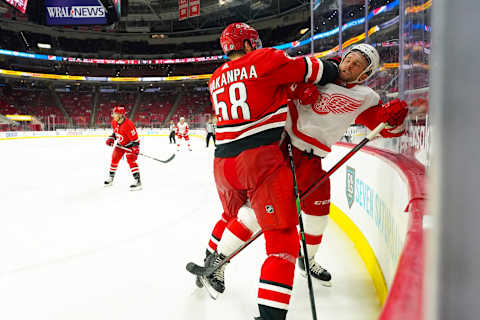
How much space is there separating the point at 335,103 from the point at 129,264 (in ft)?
5.62

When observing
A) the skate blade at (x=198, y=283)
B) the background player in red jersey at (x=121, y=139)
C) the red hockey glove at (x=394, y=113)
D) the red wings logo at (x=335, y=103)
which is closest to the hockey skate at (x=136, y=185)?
the background player in red jersey at (x=121, y=139)

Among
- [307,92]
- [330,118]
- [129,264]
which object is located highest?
[307,92]

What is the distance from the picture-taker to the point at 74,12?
700 cm

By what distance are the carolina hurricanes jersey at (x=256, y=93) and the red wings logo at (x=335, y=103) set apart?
183 millimetres

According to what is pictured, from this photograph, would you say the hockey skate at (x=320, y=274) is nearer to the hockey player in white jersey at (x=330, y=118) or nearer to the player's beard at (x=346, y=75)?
the hockey player in white jersey at (x=330, y=118)

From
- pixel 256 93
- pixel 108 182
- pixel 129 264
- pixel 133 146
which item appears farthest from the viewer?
pixel 133 146

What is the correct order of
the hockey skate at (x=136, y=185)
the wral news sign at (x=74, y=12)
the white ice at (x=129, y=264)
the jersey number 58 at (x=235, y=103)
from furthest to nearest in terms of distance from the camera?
the wral news sign at (x=74, y=12), the hockey skate at (x=136, y=185), the white ice at (x=129, y=264), the jersey number 58 at (x=235, y=103)

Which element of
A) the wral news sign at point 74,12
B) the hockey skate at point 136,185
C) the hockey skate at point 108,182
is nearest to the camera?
the hockey skate at point 136,185

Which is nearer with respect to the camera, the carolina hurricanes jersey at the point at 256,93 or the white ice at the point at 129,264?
the carolina hurricanes jersey at the point at 256,93

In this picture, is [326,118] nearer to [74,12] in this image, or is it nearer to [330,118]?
[330,118]

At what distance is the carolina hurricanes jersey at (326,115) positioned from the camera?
60.2 inches

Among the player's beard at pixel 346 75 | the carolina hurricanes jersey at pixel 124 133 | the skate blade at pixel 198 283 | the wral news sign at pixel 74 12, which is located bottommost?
the skate blade at pixel 198 283

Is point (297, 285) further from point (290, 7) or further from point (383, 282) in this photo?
point (290, 7)

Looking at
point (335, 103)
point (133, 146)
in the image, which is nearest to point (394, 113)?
point (335, 103)
